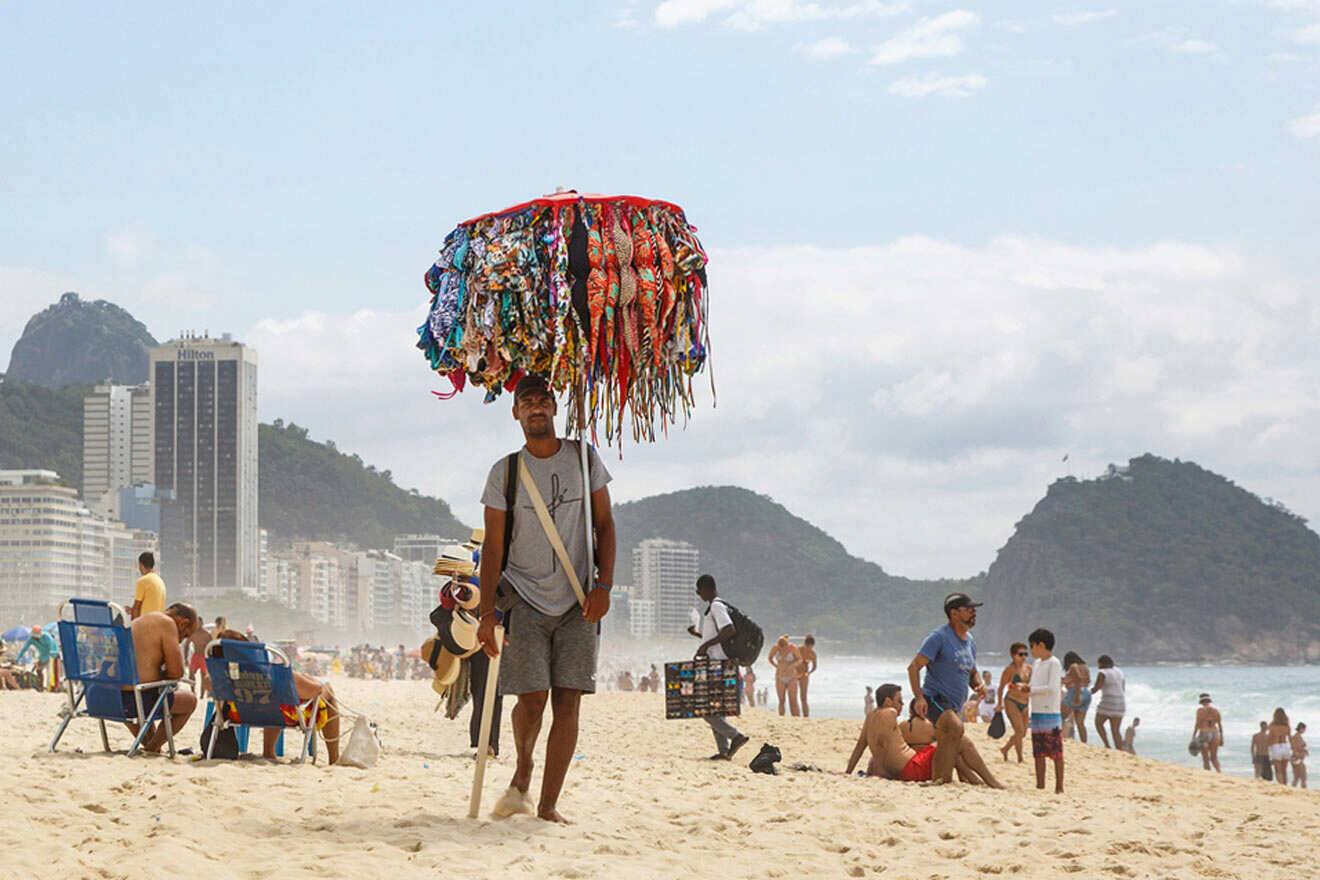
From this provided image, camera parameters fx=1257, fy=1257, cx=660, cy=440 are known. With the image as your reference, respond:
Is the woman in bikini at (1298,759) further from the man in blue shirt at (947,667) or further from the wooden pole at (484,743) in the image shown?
the wooden pole at (484,743)

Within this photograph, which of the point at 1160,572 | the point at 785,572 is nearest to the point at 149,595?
the point at 1160,572

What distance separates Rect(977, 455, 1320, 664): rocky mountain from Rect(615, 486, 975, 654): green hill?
23072 millimetres

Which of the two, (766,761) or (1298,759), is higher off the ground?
(766,761)

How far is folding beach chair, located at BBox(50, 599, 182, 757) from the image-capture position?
6629mm

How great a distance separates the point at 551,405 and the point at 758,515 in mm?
155469

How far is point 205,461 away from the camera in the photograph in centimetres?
11606

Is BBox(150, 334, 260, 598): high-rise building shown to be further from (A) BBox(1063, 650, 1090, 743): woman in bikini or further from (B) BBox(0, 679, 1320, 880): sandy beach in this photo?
(B) BBox(0, 679, 1320, 880): sandy beach

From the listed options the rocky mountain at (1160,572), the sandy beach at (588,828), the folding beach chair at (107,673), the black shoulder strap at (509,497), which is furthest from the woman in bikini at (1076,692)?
the rocky mountain at (1160,572)

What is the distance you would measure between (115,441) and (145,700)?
126647 mm

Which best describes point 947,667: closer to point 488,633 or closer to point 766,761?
point 766,761

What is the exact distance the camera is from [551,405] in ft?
16.4

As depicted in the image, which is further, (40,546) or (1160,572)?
(1160,572)

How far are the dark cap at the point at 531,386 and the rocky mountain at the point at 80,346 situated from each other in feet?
604

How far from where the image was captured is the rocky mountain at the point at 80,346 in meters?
177
